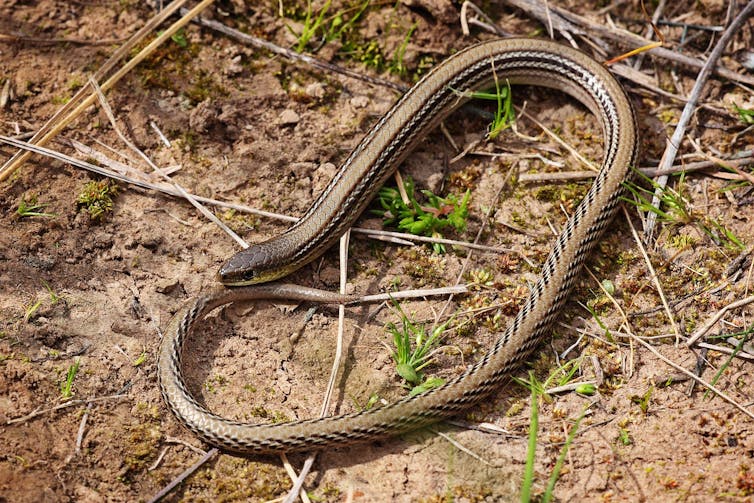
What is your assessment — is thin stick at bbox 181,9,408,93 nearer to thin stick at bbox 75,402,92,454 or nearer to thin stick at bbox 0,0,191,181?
thin stick at bbox 0,0,191,181

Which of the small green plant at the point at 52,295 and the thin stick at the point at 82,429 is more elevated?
the small green plant at the point at 52,295

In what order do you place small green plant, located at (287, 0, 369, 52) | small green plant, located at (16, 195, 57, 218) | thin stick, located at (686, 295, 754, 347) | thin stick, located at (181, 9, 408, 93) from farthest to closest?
thin stick, located at (181, 9, 408, 93) → small green plant, located at (287, 0, 369, 52) → small green plant, located at (16, 195, 57, 218) → thin stick, located at (686, 295, 754, 347)

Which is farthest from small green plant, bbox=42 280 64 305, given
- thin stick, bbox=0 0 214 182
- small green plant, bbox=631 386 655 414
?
small green plant, bbox=631 386 655 414

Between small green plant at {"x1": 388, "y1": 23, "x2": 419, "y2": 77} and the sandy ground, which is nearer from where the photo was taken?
the sandy ground

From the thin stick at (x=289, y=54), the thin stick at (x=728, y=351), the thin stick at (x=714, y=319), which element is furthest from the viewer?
the thin stick at (x=289, y=54)

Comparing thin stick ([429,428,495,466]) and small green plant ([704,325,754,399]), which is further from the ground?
small green plant ([704,325,754,399])

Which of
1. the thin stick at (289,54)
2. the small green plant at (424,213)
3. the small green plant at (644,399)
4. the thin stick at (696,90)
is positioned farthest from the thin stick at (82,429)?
the thin stick at (696,90)

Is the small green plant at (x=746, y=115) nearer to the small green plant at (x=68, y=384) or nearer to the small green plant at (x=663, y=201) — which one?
the small green plant at (x=663, y=201)

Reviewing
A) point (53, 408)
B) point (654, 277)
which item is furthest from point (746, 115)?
point (53, 408)
